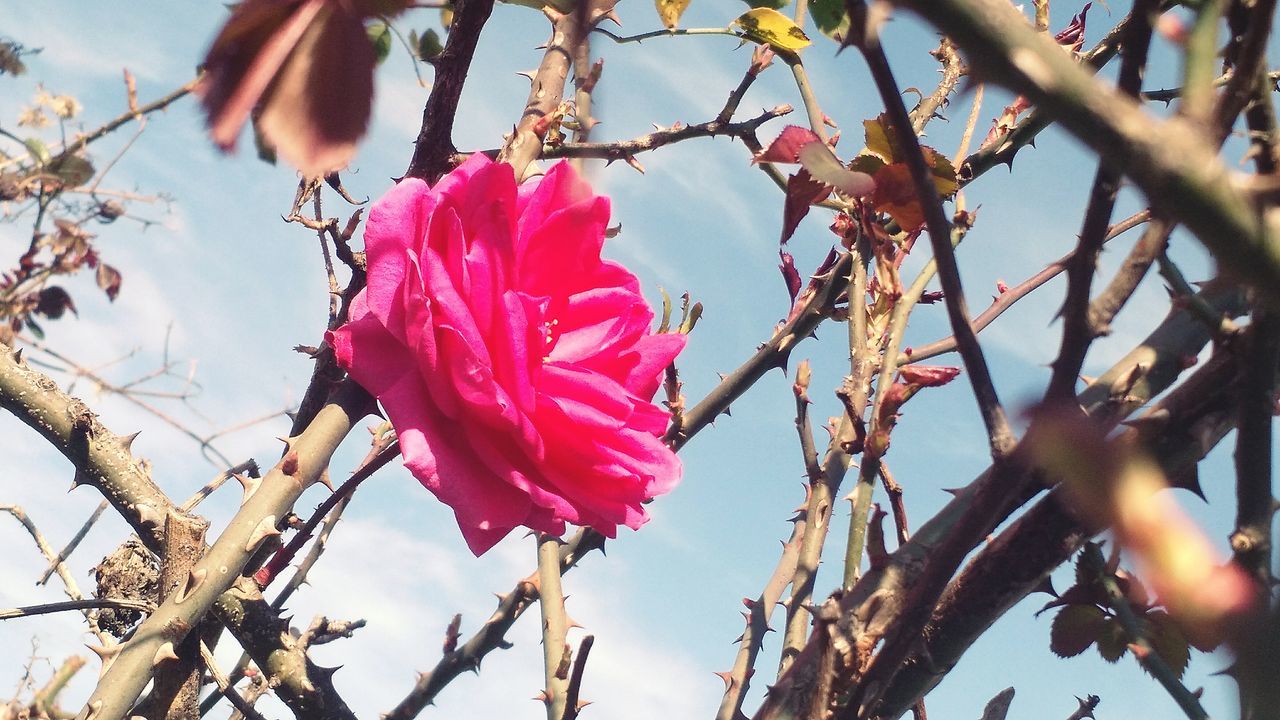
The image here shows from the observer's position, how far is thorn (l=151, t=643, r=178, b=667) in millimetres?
683

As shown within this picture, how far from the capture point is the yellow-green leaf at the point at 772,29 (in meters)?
0.94

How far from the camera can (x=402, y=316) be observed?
2.31 ft

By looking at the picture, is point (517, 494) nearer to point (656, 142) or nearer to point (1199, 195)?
point (656, 142)

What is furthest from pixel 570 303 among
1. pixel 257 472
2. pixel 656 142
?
pixel 257 472

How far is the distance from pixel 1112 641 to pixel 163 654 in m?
0.66

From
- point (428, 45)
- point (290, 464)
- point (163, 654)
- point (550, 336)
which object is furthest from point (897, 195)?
point (428, 45)

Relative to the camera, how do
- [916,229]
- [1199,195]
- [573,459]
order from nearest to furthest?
[1199,195] < [916,229] < [573,459]

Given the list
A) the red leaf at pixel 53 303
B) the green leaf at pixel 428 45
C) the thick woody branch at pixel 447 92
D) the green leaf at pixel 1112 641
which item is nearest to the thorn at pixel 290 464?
the thick woody branch at pixel 447 92

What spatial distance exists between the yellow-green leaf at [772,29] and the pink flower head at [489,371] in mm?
281

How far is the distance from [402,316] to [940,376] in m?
0.37

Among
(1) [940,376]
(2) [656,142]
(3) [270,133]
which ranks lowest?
(3) [270,133]

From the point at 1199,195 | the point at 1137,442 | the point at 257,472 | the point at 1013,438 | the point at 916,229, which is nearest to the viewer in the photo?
the point at 1199,195

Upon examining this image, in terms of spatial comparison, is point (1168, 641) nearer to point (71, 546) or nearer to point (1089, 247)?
point (1089, 247)

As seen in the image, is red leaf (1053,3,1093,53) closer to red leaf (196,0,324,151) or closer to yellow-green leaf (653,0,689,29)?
yellow-green leaf (653,0,689,29)
